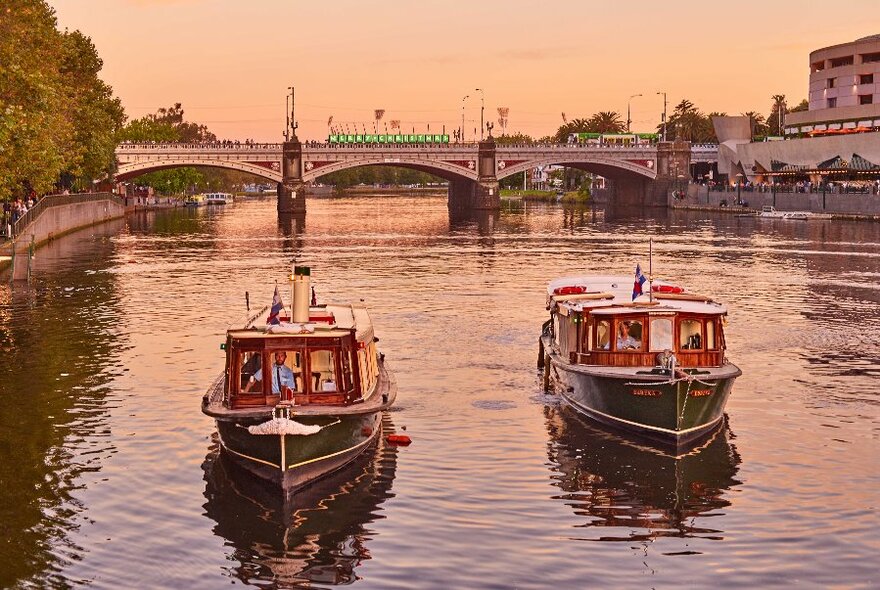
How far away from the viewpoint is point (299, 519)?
23703 millimetres

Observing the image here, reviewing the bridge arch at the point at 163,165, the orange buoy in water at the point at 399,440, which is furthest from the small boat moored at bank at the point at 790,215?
the orange buoy in water at the point at 399,440

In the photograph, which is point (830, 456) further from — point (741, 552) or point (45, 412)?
point (45, 412)

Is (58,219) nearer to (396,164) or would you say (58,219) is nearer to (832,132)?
(396,164)

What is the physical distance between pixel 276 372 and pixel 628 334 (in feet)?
32.1

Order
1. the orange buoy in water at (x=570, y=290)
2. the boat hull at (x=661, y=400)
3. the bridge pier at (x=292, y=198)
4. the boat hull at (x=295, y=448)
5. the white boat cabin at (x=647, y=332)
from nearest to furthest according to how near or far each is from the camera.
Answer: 1. the boat hull at (x=295, y=448)
2. the boat hull at (x=661, y=400)
3. the white boat cabin at (x=647, y=332)
4. the orange buoy in water at (x=570, y=290)
5. the bridge pier at (x=292, y=198)

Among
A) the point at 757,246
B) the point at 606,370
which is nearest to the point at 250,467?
Answer: the point at 606,370

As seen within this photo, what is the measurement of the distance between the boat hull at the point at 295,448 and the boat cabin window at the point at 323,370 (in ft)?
3.53

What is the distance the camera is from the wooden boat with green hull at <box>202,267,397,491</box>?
2472cm

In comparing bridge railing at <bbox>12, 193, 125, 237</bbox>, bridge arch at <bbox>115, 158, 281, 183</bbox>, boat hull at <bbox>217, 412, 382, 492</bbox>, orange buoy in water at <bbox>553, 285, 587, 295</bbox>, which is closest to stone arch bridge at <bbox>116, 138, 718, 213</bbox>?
bridge arch at <bbox>115, 158, 281, 183</bbox>

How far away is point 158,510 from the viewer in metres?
24.1

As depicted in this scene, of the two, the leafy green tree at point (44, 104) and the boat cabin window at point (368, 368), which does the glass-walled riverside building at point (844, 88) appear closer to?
the leafy green tree at point (44, 104)

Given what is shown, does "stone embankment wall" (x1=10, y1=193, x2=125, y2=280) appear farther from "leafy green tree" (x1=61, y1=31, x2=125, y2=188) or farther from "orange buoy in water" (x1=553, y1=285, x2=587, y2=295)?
"orange buoy in water" (x1=553, y1=285, x2=587, y2=295)

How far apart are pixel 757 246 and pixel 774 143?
294 feet

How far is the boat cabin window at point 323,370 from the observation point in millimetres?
26281
